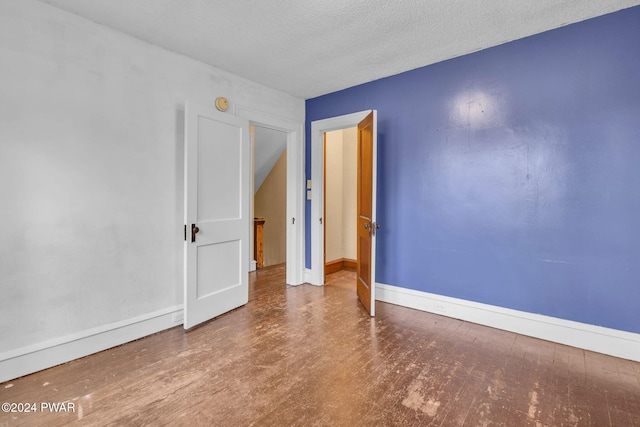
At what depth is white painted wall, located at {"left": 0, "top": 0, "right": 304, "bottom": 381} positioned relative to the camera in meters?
2.08

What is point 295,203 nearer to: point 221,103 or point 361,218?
point 361,218

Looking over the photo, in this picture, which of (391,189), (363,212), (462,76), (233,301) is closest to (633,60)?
(462,76)

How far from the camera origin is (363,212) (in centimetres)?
358

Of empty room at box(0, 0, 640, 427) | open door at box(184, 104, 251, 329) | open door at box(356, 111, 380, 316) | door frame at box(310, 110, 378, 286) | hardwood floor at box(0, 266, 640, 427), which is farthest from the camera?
Answer: door frame at box(310, 110, 378, 286)

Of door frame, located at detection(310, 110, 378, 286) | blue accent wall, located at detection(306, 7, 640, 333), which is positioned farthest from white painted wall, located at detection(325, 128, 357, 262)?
blue accent wall, located at detection(306, 7, 640, 333)

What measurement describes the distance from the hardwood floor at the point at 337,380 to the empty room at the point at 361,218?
2 cm

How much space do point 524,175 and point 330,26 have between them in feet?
7.05

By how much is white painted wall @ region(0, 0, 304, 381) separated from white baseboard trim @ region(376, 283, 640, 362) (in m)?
2.52

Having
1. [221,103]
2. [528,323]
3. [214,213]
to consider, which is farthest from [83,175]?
[528,323]

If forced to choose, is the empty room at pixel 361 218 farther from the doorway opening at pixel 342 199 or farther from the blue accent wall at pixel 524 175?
the doorway opening at pixel 342 199

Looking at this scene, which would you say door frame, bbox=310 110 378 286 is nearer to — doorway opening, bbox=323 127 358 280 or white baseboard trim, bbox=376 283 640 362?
doorway opening, bbox=323 127 358 280

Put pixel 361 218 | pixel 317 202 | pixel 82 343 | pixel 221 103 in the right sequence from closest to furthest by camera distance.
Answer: pixel 82 343, pixel 221 103, pixel 361 218, pixel 317 202

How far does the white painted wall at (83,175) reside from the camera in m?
2.08

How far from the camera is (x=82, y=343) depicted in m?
2.36
